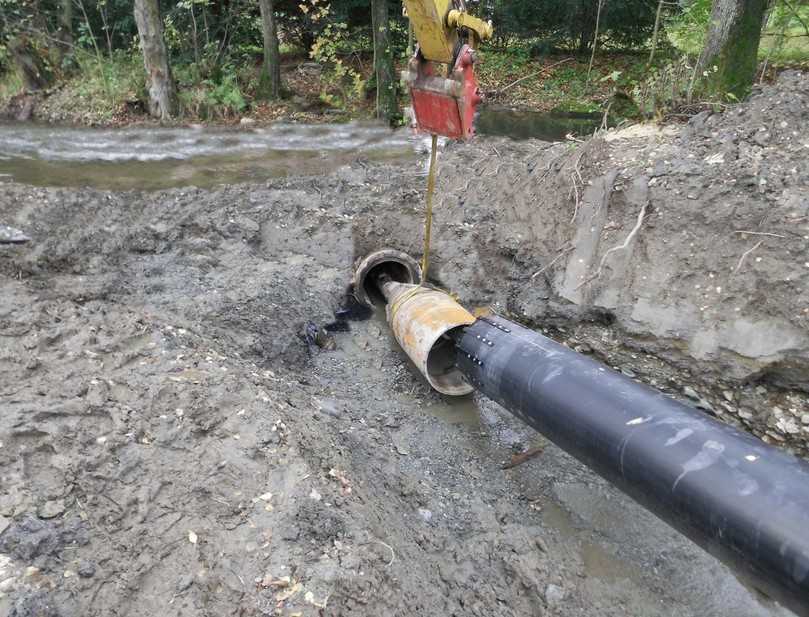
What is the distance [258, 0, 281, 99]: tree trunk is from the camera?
13492mm

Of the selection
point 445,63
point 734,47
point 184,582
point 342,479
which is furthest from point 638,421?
point 734,47

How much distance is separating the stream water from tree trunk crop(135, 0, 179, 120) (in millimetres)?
935

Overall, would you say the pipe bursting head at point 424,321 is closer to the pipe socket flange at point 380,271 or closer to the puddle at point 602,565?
the pipe socket flange at point 380,271

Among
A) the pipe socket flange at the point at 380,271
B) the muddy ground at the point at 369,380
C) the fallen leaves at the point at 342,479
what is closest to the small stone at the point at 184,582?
the muddy ground at the point at 369,380

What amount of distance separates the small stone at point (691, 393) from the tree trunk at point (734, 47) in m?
3.92

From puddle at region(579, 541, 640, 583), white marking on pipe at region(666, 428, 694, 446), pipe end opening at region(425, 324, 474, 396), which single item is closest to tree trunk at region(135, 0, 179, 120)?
pipe end opening at region(425, 324, 474, 396)

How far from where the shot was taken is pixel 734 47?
21.3 feet

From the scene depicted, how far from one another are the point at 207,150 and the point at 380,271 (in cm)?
645

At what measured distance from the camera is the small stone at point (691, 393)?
459 cm

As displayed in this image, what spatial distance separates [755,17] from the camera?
21.1 ft

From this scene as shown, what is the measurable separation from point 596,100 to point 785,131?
30.2 feet

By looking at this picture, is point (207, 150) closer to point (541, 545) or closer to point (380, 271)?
point (380, 271)

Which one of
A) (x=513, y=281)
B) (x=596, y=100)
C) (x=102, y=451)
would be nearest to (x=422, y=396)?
(x=513, y=281)

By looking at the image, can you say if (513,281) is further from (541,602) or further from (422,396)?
(541,602)
